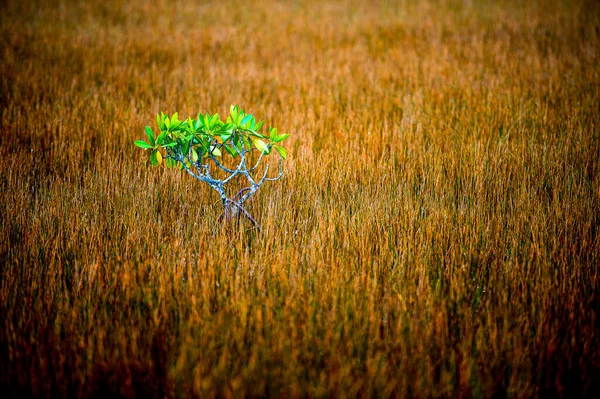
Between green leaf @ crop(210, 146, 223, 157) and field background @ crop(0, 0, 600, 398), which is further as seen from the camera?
green leaf @ crop(210, 146, 223, 157)

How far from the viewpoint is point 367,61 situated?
632 cm

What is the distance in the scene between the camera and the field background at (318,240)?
5.55ft

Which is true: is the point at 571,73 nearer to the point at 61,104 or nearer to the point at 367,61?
the point at 367,61

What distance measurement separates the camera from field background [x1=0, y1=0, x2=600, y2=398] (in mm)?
A: 1691

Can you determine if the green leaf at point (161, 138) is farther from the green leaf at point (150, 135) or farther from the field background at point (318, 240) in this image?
the field background at point (318, 240)

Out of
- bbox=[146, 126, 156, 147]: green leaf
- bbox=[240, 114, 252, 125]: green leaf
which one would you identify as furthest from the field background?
bbox=[240, 114, 252, 125]: green leaf

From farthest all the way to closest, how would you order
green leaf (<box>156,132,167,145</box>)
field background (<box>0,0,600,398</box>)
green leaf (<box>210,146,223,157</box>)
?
green leaf (<box>210,146,223,157</box>)
green leaf (<box>156,132,167,145</box>)
field background (<box>0,0,600,398</box>)

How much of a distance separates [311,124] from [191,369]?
310 cm

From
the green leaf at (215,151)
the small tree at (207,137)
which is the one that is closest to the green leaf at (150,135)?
the small tree at (207,137)

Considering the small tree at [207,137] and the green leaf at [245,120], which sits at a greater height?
the green leaf at [245,120]

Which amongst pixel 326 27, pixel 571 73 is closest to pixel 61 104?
pixel 326 27

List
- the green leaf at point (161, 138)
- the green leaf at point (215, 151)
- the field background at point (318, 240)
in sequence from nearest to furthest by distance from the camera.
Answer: the field background at point (318, 240), the green leaf at point (161, 138), the green leaf at point (215, 151)

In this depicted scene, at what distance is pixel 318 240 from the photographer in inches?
93.0

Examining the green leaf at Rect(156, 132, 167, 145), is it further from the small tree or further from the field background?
the field background
